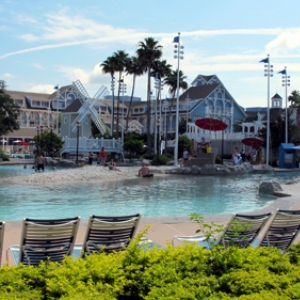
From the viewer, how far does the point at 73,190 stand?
19750 mm

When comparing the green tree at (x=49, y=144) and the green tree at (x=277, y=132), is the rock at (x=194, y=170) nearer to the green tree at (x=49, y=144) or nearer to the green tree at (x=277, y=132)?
the green tree at (x=49, y=144)

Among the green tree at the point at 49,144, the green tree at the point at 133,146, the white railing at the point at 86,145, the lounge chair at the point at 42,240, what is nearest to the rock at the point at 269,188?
the lounge chair at the point at 42,240

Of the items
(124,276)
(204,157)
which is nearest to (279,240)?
(124,276)

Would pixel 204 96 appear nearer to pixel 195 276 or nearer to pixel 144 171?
pixel 144 171

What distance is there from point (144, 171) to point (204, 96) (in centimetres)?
4929

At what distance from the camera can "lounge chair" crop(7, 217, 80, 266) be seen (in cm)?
569

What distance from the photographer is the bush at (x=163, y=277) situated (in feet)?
13.4

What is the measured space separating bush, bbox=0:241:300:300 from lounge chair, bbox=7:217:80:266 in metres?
0.82

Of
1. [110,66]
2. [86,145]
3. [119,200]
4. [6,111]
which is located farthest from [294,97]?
[119,200]

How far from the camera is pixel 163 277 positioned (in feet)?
14.8

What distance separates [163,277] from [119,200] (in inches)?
479

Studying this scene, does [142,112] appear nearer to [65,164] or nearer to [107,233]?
[65,164]

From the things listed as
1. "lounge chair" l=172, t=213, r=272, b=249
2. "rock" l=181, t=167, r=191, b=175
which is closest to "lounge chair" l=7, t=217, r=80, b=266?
"lounge chair" l=172, t=213, r=272, b=249

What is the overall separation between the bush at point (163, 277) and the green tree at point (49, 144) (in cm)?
4804
